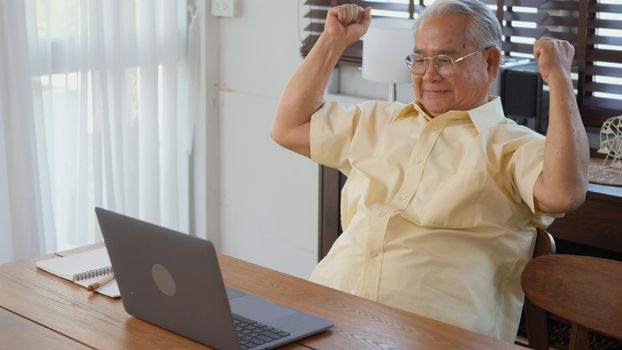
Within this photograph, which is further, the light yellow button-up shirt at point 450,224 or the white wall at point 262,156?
the white wall at point 262,156

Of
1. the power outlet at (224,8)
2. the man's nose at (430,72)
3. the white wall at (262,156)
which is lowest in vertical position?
the white wall at (262,156)

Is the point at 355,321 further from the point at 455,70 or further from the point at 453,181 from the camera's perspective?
the point at 455,70

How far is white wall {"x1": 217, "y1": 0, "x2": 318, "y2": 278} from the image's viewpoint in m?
3.97

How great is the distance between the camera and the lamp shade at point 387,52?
316cm

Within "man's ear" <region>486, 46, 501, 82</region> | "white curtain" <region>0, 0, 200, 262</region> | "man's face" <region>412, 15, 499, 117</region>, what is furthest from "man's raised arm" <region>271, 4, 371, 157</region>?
"white curtain" <region>0, 0, 200, 262</region>

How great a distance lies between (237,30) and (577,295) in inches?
101

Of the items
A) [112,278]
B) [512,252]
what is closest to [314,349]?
[112,278]

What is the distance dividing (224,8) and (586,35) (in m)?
A: 1.60

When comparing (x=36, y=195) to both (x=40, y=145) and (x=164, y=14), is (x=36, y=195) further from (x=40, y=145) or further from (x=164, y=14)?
(x=164, y=14)

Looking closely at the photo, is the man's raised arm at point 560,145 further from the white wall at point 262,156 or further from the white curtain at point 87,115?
the white curtain at point 87,115

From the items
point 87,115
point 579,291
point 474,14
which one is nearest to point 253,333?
point 579,291

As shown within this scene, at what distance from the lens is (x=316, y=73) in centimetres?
246

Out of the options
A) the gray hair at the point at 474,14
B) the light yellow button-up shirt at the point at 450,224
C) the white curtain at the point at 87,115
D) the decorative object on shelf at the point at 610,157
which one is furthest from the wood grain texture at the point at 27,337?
the white curtain at the point at 87,115

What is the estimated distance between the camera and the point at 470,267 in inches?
A: 84.8
